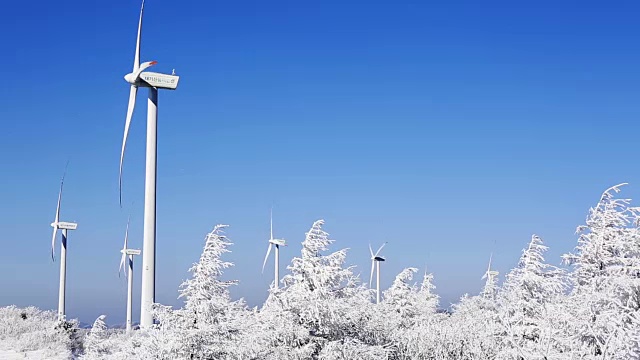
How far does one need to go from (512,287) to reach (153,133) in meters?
10.6

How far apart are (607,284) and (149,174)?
10630 millimetres

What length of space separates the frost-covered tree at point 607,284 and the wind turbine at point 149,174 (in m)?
8.79

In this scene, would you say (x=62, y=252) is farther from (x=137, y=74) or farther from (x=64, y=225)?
(x=137, y=74)

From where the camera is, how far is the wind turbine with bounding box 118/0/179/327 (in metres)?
16.9

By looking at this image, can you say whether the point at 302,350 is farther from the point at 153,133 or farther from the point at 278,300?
the point at 153,133

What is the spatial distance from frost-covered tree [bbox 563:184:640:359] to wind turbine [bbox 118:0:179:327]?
346 inches

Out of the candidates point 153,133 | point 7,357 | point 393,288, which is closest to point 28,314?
point 7,357

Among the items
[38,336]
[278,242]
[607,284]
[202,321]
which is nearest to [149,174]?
[202,321]

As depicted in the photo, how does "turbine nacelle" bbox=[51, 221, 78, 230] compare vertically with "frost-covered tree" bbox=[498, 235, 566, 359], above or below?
above

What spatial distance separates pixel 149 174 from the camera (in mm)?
18078

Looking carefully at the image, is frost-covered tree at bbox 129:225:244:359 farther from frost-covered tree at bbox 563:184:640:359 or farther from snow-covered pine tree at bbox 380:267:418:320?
snow-covered pine tree at bbox 380:267:418:320

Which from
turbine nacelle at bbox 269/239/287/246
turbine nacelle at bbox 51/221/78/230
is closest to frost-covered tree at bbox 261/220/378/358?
turbine nacelle at bbox 51/221/78/230

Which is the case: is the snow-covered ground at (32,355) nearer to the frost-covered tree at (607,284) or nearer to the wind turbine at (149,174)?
the wind turbine at (149,174)

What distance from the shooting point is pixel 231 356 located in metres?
14.4
